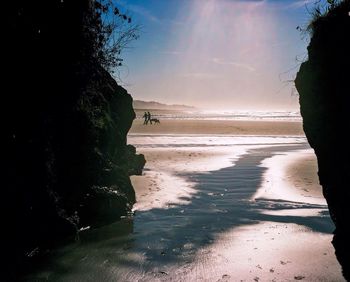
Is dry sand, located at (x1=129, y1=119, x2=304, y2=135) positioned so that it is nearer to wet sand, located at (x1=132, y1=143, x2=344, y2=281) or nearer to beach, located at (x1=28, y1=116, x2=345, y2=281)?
beach, located at (x1=28, y1=116, x2=345, y2=281)

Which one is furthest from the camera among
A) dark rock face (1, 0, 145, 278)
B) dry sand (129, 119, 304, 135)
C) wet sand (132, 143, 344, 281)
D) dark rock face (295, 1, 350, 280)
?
dry sand (129, 119, 304, 135)

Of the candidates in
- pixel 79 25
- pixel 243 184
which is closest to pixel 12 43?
pixel 79 25

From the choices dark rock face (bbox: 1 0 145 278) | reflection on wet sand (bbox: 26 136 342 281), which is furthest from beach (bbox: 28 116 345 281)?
dark rock face (bbox: 1 0 145 278)

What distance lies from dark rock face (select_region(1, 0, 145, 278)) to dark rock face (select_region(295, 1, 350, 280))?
522 cm

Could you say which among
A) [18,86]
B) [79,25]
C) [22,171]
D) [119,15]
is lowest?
[22,171]

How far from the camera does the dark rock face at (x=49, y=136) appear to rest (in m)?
6.88

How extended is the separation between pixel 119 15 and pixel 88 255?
7.00m

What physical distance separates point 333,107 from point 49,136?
19.3 ft

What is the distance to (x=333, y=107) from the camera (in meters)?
5.89

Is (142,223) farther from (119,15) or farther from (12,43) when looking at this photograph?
(119,15)

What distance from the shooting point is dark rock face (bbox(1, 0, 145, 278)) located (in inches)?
271

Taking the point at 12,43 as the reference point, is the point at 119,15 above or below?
above

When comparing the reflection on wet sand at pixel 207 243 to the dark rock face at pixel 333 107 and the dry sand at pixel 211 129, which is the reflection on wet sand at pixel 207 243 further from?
the dry sand at pixel 211 129

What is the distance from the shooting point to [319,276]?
20.2ft
